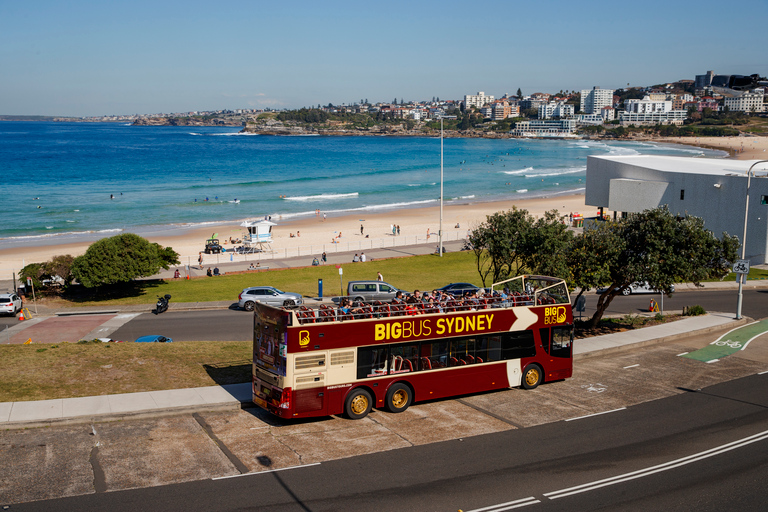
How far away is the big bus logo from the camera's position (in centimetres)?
1828

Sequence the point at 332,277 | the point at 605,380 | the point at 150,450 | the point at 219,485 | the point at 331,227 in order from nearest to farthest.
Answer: the point at 219,485 < the point at 150,450 < the point at 605,380 < the point at 332,277 < the point at 331,227

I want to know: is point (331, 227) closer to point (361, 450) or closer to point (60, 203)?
point (60, 203)

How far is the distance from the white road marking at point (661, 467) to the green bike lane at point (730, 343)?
25.0 ft

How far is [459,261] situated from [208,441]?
3324cm

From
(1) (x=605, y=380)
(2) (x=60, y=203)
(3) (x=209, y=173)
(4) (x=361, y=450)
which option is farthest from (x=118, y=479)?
(3) (x=209, y=173)

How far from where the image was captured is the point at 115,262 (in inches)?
1388

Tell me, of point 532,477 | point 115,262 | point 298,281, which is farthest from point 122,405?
point 298,281

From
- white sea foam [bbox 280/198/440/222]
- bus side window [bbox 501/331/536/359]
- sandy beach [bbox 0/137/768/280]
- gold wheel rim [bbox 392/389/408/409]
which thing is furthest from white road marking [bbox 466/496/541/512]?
white sea foam [bbox 280/198/440/222]

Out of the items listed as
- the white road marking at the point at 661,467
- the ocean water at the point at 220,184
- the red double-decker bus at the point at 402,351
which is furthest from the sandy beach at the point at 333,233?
the white road marking at the point at 661,467

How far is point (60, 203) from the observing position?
86625 millimetres

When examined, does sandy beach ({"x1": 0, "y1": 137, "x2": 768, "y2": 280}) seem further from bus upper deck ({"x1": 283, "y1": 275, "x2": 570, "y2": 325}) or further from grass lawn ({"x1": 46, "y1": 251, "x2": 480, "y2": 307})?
bus upper deck ({"x1": 283, "y1": 275, "x2": 570, "y2": 325})

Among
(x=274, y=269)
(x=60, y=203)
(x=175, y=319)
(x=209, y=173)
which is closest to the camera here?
(x=175, y=319)

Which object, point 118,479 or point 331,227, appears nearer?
point 118,479

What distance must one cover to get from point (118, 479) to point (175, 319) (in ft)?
63.1
